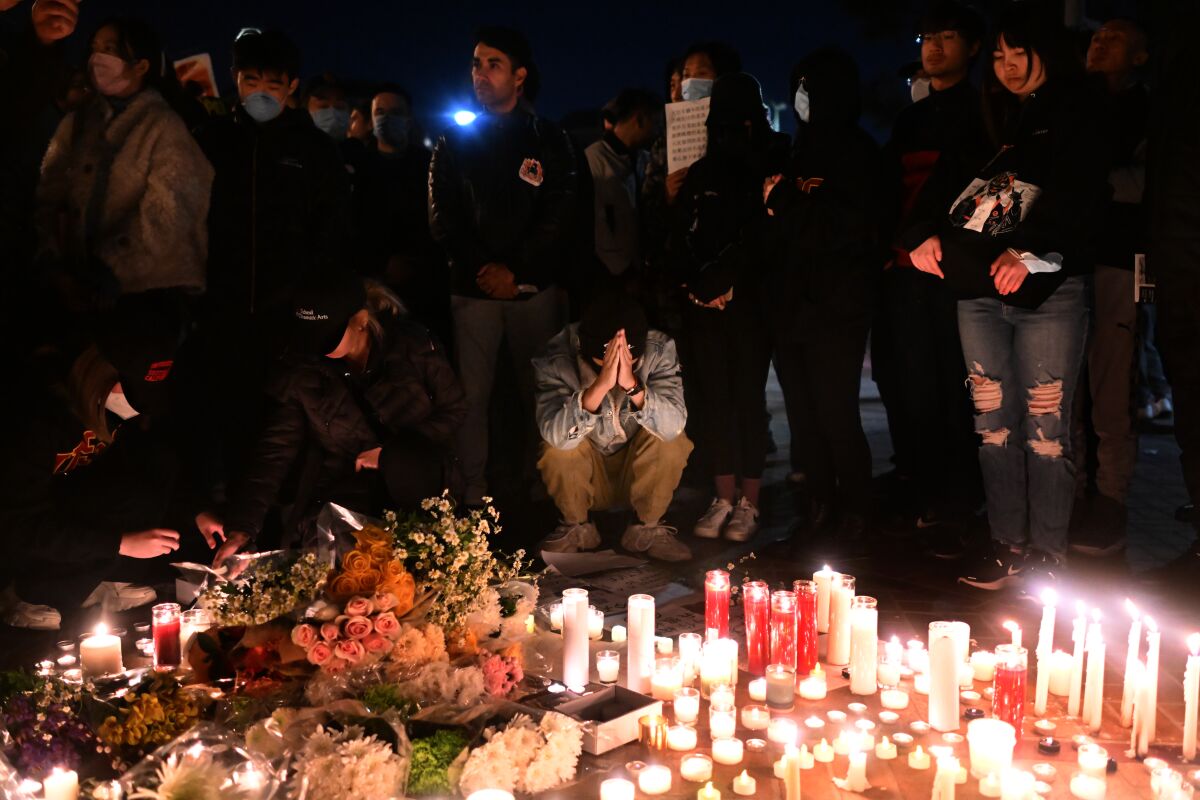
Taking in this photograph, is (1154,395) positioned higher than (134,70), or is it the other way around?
(134,70)

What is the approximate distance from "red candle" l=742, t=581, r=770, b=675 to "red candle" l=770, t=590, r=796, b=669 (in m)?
0.08

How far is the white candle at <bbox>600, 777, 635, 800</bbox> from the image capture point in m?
2.87

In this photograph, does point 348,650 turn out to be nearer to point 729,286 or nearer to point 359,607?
point 359,607

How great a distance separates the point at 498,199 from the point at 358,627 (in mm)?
3356

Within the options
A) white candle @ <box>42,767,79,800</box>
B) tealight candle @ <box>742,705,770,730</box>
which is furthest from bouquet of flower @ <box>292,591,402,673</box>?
tealight candle @ <box>742,705,770,730</box>

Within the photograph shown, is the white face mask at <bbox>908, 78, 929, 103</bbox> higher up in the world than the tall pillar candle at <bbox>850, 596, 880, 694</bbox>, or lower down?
higher up

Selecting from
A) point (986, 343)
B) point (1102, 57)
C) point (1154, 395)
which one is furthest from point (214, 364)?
point (1154, 395)

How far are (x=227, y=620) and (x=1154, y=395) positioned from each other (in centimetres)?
864

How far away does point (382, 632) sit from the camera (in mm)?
3264

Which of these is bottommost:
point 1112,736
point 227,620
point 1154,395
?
point 1154,395

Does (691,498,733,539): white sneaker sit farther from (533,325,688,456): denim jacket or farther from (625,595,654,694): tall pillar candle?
(625,595,654,694): tall pillar candle

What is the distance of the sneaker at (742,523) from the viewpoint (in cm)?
582

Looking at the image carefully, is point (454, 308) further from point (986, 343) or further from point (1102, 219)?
point (1102, 219)

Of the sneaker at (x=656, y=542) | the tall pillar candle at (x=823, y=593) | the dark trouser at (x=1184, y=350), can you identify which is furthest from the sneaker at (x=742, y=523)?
the dark trouser at (x=1184, y=350)
